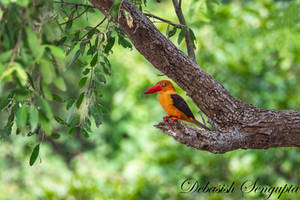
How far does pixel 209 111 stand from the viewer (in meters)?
1.95

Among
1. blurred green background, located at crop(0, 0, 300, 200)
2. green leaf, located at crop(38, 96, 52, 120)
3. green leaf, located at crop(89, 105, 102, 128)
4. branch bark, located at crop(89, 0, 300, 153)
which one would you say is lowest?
green leaf, located at crop(38, 96, 52, 120)

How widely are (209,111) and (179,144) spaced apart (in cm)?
220

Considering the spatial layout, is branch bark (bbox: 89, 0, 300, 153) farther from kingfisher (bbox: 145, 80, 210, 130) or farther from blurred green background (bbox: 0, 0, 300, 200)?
blurred green background (bbox: 0, 0, 300, 200)

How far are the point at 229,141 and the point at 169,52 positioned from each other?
0.47m

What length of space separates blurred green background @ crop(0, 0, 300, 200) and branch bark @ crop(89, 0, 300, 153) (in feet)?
4.27

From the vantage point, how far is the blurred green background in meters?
3.72

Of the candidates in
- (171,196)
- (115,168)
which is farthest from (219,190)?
(115,168)

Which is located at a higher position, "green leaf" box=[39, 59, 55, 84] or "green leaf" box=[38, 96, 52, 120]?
"green leaf" box=[39, 59, 55, 84]

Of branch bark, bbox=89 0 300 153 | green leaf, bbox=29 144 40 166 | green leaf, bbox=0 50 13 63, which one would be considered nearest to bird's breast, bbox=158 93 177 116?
branch bark, bbox=89 0 300 153

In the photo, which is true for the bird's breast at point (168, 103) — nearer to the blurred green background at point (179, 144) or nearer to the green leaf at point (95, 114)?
the green leaf at point (95, 114)

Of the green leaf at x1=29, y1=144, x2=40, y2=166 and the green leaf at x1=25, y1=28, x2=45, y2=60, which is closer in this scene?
the green leaf at x1=25, y1=28, x2=45, y2=60

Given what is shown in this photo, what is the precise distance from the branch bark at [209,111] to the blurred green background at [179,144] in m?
1.30

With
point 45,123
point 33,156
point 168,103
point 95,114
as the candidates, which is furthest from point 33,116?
point 168,103

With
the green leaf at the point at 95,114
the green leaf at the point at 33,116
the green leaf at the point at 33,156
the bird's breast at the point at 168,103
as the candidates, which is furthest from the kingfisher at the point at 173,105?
the green leaf at the point at 33,116
